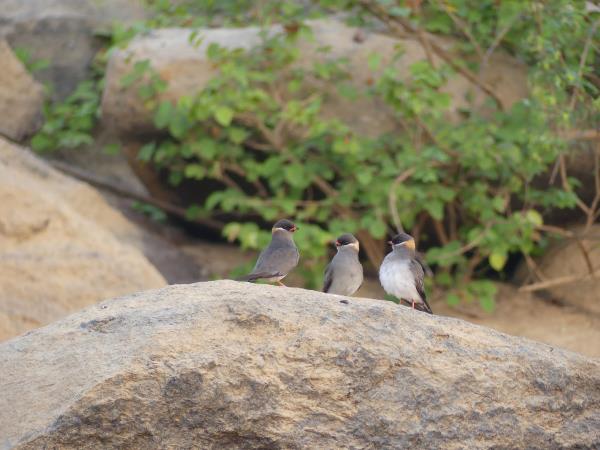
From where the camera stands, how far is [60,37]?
12820 millimetres

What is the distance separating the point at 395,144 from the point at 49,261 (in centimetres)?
350

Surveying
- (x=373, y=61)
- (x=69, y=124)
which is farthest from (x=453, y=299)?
(x=69, y=124)

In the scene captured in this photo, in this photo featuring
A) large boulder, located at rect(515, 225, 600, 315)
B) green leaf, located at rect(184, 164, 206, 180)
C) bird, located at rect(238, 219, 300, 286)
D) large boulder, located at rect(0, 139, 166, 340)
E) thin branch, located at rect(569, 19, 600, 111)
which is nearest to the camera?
bird, located at rect(238, 219, 300, 286)

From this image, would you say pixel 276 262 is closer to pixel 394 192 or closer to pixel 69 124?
pixel 394 192

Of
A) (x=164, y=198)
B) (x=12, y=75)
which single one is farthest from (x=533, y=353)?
(x=12, y=75)

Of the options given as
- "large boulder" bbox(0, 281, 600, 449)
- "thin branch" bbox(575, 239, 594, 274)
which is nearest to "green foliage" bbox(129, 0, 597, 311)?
"thin branch" bbox(575, 239, 594, 274)

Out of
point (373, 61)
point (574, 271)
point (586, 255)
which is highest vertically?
point (373, 61)

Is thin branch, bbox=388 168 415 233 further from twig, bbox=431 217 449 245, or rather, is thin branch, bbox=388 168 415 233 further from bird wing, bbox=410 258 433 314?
bird wing, bbox=410 258 433 314

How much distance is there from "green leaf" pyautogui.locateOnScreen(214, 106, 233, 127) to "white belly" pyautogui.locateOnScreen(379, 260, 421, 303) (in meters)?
3.88

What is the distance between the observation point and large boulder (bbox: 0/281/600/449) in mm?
4566

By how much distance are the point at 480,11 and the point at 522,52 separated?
552 millimetres

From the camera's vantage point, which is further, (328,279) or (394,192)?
(394,192)

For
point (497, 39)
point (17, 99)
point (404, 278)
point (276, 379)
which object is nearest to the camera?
point (276, 379)

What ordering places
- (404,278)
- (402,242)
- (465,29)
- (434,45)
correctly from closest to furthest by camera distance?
(404,278), (402,242), (465,29), (434,45)
